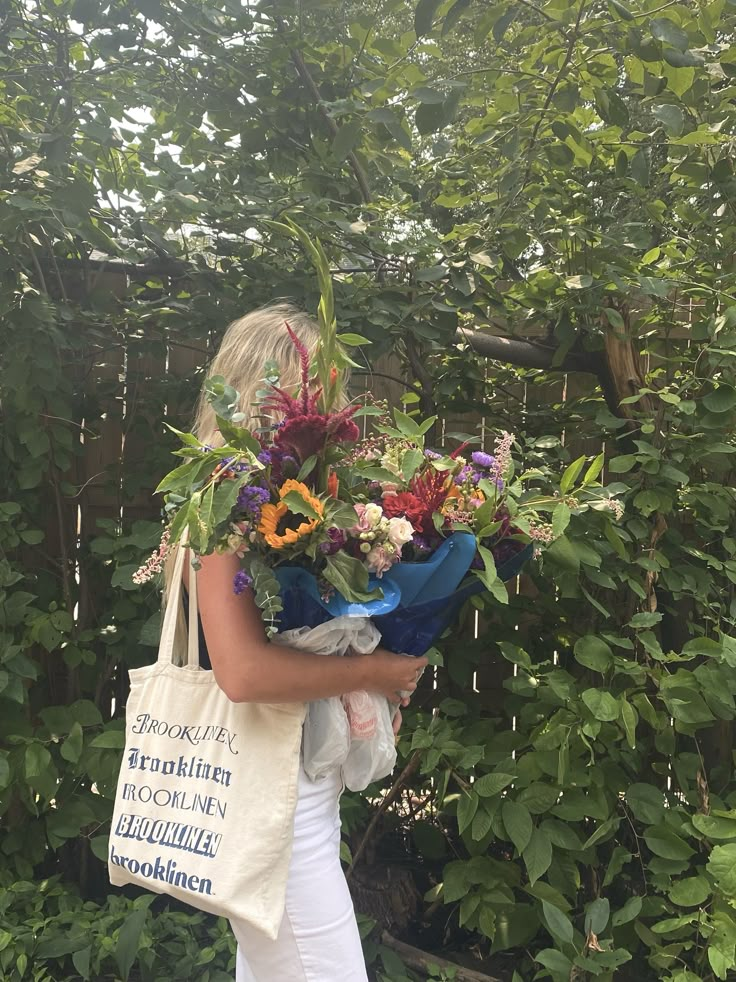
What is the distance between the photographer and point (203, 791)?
4.03 feet

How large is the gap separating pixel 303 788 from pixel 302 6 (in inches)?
73.4

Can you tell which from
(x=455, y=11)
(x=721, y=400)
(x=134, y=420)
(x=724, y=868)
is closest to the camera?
(x=455, y=11)

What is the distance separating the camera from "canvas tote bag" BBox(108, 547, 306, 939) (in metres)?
Result: 1.17

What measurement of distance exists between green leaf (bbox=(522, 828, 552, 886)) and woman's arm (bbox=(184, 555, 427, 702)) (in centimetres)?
92

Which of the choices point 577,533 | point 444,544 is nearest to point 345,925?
point 444,544

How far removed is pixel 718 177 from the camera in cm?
189

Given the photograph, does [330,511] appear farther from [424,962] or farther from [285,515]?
[424,962]

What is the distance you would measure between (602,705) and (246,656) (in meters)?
1.00

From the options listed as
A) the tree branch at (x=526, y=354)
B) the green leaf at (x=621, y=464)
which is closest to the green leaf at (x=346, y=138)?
the tree branch at (x=526, y=354)

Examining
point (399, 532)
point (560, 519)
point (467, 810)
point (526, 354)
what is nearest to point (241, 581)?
point (399, 532)

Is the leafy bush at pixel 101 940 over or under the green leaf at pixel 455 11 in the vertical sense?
under

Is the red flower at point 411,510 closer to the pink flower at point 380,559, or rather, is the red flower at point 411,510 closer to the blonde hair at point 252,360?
the pink flower at point 380,559

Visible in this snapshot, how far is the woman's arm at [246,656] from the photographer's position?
45.8 inches

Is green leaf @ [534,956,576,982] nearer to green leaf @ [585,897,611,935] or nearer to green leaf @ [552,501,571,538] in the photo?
green leaf @ [585,897,611,935]
